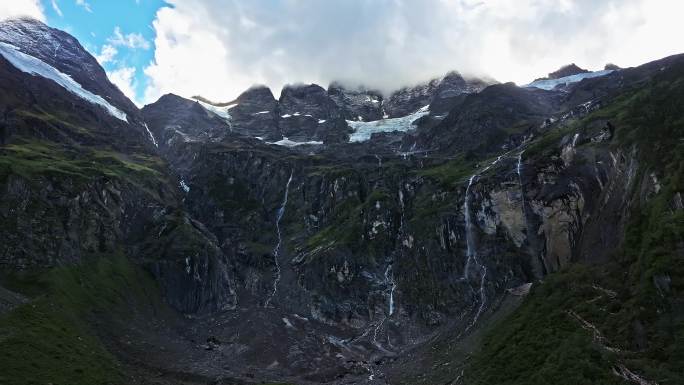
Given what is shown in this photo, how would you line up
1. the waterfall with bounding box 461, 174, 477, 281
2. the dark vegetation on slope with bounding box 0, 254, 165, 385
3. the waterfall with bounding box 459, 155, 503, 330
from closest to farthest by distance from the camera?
the dark vegetation on slope with bounding box 0, 254, 165, 385 < the waterfall with bounding box 459, 155, 503, 330 < the waterfall with bounding box 461, 174, 477, 281

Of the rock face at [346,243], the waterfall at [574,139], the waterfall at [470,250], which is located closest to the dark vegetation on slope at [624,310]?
the rock face at [346,243]

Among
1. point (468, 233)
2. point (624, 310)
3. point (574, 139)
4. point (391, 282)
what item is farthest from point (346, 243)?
point (624, 310)

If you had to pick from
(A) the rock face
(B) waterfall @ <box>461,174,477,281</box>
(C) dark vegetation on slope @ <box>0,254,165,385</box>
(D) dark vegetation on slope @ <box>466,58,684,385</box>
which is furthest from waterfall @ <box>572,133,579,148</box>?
(C) dark vegetation on slope @ <box>0,254,165,385</box>

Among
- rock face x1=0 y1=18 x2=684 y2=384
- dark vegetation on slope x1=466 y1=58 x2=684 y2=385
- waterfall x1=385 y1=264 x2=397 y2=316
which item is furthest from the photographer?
waterfall x1=385 y1=264 x2=397 y2=316

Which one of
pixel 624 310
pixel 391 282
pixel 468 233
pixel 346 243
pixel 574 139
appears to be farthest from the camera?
pixel 346 243

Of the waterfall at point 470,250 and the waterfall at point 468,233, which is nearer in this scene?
the waterfall at point 470,250

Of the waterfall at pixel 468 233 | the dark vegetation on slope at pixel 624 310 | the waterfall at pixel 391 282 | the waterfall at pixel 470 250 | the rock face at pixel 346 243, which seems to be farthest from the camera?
the waterfall at pixel 391 282

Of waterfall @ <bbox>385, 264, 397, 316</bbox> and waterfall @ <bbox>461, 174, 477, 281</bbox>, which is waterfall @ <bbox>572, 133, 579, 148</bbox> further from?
waterfall @ <bbox>385, 264, 397, 316</bbox>

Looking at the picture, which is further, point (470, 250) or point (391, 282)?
point (391, 282)

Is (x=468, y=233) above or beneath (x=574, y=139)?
beneath

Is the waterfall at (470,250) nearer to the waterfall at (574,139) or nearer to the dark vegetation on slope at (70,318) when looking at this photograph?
the waterfall at (574,139)

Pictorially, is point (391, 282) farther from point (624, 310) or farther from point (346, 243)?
point (624, 310)
